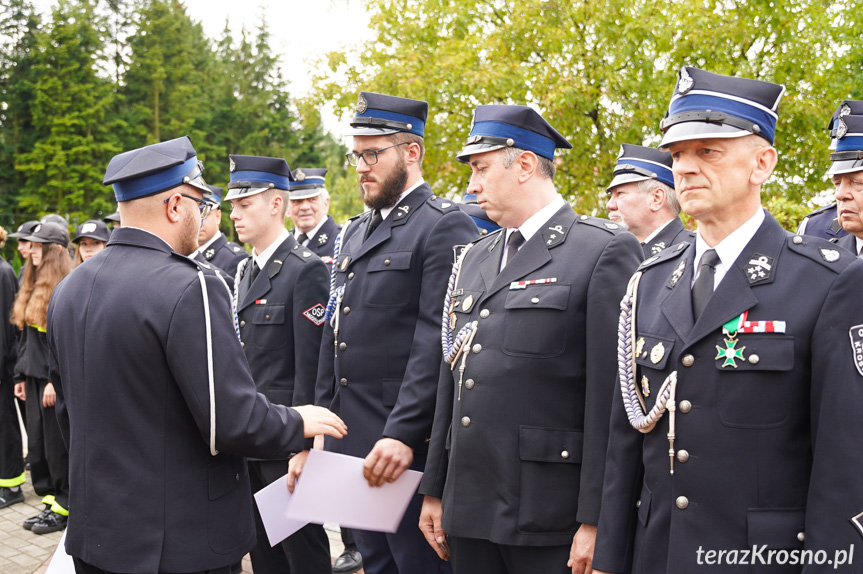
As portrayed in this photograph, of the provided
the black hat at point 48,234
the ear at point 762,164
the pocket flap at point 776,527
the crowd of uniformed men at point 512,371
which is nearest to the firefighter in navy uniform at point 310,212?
the black hat at point 48,234

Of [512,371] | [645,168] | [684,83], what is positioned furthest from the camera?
[645,168]

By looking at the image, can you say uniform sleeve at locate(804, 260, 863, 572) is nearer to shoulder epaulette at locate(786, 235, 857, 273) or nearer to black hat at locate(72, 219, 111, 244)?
shoulder epaulette at locate(786, 235, 857, 273)

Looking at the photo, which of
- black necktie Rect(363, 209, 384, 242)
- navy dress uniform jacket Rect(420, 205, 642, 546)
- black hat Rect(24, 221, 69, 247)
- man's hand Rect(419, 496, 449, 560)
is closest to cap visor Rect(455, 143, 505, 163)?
navy dress uniform jacket Rect(420, 205, 642, 546)

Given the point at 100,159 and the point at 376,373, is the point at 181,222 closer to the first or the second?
the point at 376,373

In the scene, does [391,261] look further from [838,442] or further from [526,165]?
[838,442]

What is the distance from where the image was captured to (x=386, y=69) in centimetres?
1085

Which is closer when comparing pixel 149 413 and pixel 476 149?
pixel 149 413

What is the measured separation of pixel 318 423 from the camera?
3182mm

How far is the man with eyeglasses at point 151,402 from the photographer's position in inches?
108

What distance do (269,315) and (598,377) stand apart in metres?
2.45

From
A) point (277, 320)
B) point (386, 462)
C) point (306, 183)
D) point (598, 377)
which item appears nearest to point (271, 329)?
point (277, 320)

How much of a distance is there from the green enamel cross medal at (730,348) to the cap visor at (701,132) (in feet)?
1.72

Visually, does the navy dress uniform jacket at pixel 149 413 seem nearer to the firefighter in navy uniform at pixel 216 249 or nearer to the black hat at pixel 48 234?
the firefighter in navy uniform at pixel 216 249

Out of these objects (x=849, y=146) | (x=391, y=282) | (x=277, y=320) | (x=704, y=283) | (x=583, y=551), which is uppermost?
(x=849, y=146)
